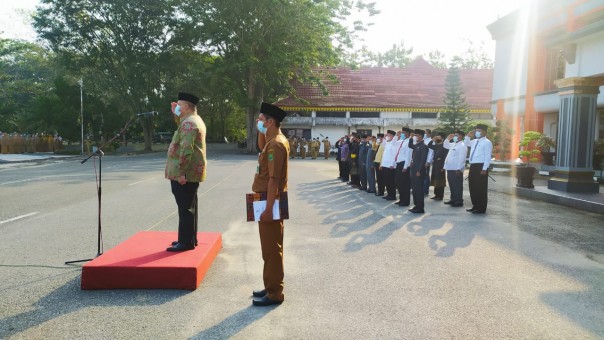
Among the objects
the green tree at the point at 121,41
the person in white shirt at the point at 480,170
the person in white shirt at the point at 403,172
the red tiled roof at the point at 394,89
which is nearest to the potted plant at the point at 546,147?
the person in white shirt at the point at 480,170

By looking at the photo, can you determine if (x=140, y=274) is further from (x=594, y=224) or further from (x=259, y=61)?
(x=259, y=61)

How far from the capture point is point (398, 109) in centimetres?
3919

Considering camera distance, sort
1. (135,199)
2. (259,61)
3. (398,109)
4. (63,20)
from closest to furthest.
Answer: (135,199)
(259,61)
(63,20)
(398,109)

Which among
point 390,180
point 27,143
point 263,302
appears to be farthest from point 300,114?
point 263,302

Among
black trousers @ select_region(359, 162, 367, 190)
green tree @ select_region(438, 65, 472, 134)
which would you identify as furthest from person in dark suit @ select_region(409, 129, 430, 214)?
green tree @ select_region(438, 65, 472, 134)

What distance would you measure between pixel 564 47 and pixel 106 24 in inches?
1296

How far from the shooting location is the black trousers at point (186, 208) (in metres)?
5.39

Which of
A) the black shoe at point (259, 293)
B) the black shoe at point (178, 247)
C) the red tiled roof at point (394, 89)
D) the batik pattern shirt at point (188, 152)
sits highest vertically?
the red tiled roof at point (394, 89)

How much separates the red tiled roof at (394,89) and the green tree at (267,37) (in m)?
4.27

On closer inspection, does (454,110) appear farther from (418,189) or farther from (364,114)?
(418,189)

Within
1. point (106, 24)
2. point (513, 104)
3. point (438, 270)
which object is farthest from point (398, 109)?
point (438, 270)

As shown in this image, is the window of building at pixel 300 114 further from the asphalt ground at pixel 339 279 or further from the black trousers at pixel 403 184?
the asphalt ground at pixel 339 279

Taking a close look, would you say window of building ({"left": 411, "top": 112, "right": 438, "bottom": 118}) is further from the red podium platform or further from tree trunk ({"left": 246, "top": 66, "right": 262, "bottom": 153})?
the red podium platform

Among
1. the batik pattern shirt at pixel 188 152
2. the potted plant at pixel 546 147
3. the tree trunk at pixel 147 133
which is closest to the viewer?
the batik pattern shirt at pixel 188 152
